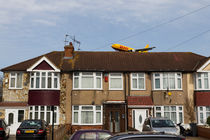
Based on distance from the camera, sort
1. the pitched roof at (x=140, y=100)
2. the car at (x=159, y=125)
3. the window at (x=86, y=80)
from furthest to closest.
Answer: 1. the window at (x=86, y=80)
2. the pitched roof at (x=140, y=100)
3. the car at (x=159, y=125)

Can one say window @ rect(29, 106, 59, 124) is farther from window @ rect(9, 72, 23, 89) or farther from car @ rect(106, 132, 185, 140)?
car @ rect(106, 132, 185, 140)

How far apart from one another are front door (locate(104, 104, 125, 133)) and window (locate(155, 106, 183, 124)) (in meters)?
3.17

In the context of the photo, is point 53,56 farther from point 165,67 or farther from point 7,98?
point 165,67

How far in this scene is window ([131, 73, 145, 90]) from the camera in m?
24.2

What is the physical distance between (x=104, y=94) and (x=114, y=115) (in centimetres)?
207

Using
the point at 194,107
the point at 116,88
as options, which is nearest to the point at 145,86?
the point at 116,88

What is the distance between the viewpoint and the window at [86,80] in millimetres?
23672

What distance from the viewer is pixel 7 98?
2369 centimetres

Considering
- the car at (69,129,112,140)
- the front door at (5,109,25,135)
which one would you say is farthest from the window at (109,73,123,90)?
the car at (69,129,112,140)

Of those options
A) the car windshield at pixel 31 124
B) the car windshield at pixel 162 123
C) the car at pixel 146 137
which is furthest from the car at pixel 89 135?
the car windshield at pixel 31 124

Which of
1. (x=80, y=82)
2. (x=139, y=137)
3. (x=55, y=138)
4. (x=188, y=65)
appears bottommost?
(x=55, y=138)

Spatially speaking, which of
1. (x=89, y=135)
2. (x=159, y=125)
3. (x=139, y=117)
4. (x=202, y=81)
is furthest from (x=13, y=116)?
(x=202, y=81)

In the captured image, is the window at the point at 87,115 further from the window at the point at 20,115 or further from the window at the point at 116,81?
Answer: the window at the point at 20,115

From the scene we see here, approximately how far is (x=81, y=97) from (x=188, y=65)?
10752mm
